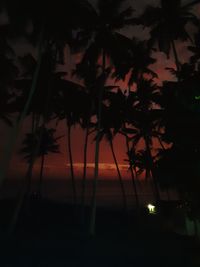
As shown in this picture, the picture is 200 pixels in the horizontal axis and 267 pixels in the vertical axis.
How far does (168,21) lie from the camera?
24.0m

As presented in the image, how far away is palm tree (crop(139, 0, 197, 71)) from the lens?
2375 centimetres

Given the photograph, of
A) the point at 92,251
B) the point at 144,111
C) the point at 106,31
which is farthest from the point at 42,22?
the point at 144,111

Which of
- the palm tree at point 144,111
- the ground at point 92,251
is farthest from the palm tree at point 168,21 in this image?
the ground at point 92,251

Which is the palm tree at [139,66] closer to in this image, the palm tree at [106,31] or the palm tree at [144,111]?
the palm tree at [144,111]

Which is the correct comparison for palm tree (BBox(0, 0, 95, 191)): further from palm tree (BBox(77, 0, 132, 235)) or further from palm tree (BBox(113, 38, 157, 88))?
palm tree (BBox(113, 38, 157, 88))

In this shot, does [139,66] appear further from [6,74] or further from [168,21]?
[6,74]

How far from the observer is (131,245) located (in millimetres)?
17297

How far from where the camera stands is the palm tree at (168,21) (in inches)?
935

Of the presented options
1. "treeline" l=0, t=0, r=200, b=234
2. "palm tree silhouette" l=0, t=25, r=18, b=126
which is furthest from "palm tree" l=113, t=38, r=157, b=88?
"palm tree silhouette" l=0, t=25, r=18, b=126

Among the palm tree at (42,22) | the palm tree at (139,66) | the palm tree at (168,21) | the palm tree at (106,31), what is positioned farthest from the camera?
the palm tree at (139,66)

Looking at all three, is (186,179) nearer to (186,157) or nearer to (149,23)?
(186,157)

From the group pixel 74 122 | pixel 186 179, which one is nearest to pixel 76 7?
pixel 186 179

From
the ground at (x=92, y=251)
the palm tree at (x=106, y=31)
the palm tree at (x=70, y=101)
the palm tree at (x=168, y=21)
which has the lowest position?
the ground at (x=92, y=251)

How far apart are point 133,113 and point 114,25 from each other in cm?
937
